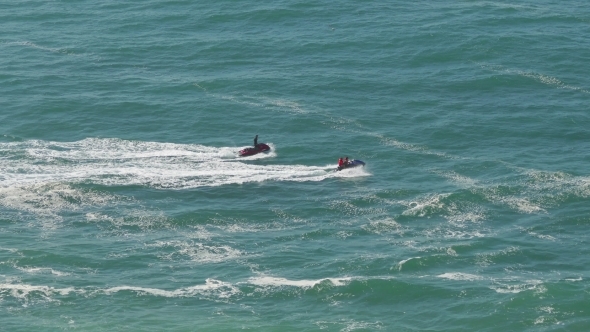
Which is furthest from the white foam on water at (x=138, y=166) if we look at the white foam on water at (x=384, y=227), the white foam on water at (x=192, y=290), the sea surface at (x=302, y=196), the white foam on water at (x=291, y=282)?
the white foam on water at (x=291, y=282)

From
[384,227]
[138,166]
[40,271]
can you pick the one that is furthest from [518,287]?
[138,166]

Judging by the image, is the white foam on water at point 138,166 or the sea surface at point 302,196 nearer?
the sea surface at point 302,196

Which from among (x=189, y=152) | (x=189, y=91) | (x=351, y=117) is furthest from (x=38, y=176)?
(x=351, y=117)

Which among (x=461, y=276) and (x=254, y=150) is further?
(x=254, y=150)

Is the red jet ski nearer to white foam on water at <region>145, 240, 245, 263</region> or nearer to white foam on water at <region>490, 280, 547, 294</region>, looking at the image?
white foam on water at <region>145, 240, 245, 263</region>

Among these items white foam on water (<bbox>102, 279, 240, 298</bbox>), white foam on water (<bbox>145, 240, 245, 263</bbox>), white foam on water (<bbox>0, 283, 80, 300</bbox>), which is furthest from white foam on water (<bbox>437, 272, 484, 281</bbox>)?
white foam on water (<bbox>0, 283, 80, 300</bbox>)

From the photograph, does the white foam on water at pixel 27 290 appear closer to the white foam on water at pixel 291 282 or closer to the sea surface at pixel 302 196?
the sea surface at pixel 302 196

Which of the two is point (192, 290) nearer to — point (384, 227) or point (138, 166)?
point (384, 227)

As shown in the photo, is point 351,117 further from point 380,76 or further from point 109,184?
point 109,184
